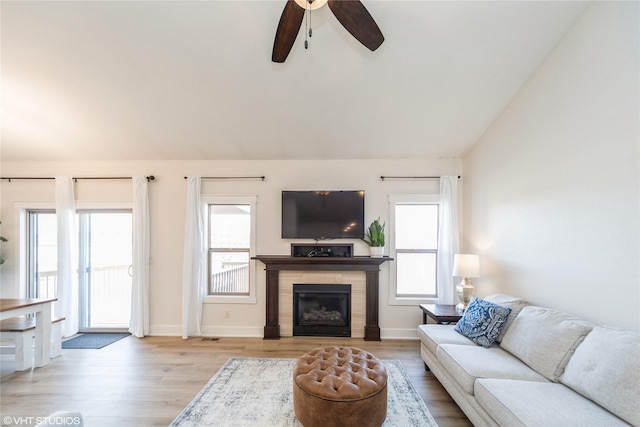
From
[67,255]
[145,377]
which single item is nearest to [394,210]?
[145,377]

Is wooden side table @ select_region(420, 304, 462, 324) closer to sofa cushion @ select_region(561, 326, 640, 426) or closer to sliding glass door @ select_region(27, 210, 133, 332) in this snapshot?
sofa cushion @ select_region(561, 326, 640, 426)

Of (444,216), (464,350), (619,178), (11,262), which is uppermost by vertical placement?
(619,178)

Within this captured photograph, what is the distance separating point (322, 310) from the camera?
425 cm

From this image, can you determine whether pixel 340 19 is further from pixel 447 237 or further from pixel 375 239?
pixel 447 237

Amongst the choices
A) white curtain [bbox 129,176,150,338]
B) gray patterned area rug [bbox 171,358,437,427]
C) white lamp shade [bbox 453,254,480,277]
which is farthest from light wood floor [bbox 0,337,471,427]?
white lamp shade [bbox 453,254,480,277]

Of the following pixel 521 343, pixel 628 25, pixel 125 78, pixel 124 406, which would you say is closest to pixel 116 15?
pixel 125 78

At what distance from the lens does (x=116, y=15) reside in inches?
97.7

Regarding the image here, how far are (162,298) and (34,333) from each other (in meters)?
1.39

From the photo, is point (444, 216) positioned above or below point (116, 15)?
below

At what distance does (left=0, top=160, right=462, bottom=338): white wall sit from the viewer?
4.27 meters

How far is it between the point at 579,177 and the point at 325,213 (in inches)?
111

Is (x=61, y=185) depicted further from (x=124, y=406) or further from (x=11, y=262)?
(x=124, y=406)

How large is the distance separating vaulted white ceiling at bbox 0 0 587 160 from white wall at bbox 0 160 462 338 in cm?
23

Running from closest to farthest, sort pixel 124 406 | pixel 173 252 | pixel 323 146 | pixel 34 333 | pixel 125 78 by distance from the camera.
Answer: pixel 124 406 → pixel 125 78 → pixel 34 333 → pixel 323 146 → pixel 173 252
